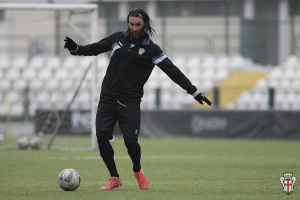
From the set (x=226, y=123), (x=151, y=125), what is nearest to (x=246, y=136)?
(x=226, y=123)

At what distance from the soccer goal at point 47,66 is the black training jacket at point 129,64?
789 centimetres

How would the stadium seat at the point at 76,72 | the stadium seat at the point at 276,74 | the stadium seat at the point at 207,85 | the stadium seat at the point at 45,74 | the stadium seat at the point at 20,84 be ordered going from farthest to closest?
1. the stadium seat at the point at 45,74
2. the stadium seat at the point at 20,84
3. the stadium seat at the point at 76,72
4. the stadium seat at the point at 276,74
5. the stadium seat at the point at 207,85

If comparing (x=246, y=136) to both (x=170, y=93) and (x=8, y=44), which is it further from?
(x=8, y=44)

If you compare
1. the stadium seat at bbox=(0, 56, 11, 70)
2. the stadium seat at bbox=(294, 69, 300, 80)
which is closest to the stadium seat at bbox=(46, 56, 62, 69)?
the stadium seat at bbox=(0, 56, 11, 70)

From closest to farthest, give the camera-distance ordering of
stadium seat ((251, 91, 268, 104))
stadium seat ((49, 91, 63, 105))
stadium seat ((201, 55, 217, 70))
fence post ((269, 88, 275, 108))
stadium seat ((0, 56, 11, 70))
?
fence post ((269, 88, 275, 108)), stadium seat ((251, 91, 268, 104)), stadium seat ((49, 91, 63, 105)), stadium seat ((201, 55, 217, 70)), stadium seat ((0, 56, 11, 70))

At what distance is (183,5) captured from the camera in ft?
90.9

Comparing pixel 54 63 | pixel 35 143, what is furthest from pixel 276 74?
pixel 35 143

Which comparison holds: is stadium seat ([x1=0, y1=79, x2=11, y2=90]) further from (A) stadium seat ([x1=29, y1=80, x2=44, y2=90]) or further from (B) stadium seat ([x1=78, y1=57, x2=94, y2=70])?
(B) stadium seat ([x1=78, y1=57, x2=94, y2=70])

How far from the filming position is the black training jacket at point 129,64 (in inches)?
364

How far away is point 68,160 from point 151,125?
9.09 meters

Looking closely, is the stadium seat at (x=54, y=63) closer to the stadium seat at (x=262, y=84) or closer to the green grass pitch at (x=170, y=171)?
the stadium seat at (x=262, y=84)

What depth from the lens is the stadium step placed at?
79.3ft

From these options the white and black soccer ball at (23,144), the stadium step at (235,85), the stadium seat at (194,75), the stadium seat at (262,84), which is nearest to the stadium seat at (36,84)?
the stadium seat at (194,75)

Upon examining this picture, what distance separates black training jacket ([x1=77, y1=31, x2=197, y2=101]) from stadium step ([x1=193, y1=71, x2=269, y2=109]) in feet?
48.0
